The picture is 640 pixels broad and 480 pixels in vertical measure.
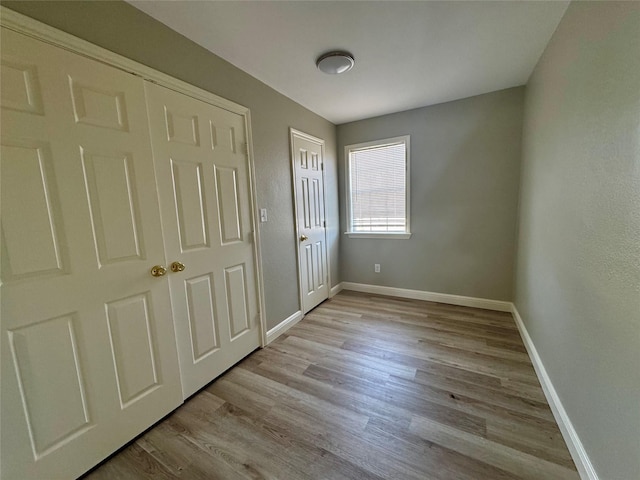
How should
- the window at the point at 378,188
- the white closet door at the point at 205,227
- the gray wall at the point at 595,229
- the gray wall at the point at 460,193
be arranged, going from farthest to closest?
the window at the point at 378,188
the gray wall at the point at 460,193
the white closet door at the point at 205,227
the gray wall at the point at 595,229

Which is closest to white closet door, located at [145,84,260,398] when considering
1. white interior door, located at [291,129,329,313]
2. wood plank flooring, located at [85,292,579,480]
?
wood plank flooring, located at [85,292,579,480]

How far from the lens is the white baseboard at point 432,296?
2.91m

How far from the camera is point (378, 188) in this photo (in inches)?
134

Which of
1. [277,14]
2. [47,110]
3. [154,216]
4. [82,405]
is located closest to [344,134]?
[277,14]

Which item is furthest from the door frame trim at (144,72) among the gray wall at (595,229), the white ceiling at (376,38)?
the gray wall at (595,229)

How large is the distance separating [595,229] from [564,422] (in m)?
1.06

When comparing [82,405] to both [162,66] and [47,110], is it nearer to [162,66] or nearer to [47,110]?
[47,110]

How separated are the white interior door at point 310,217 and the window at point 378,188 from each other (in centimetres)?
57

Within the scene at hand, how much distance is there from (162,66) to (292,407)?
7.59ft

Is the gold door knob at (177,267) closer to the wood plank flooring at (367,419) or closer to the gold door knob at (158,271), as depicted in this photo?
the gold door knob at (158,271)

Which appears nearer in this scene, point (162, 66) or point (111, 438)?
point (111, 438)

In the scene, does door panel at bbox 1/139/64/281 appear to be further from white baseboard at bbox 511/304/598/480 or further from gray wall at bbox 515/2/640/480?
white baseboard at bbox 511/304/598/480

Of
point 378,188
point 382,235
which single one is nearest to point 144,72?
point 378,188

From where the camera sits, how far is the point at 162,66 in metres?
1.53
